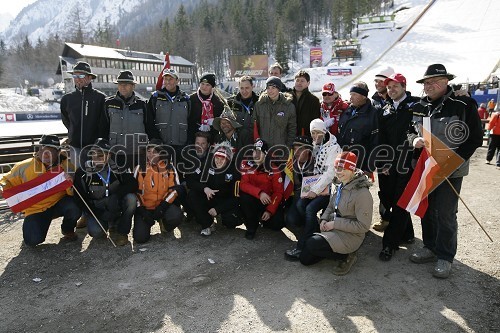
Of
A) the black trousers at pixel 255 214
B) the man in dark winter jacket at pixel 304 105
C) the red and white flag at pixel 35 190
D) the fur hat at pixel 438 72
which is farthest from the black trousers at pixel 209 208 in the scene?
the fur hat at pixel 438 72

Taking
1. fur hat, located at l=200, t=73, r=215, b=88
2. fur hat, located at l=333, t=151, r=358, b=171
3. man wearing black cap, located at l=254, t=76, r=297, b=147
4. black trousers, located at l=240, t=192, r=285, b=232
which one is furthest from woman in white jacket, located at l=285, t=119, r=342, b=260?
fur hat, located at l=200, t=73, r=215, b=88

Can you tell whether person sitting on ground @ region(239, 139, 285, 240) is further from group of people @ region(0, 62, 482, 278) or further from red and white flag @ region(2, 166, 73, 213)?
red and white flag @ region(2, 166, 73, 213)

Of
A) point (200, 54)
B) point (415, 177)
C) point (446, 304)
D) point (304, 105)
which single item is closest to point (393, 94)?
point (415, 177)

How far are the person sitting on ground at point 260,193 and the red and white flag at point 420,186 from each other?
1761 mm

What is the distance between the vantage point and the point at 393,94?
459 centimetres

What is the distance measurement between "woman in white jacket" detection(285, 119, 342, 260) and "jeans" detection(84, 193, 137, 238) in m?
2.41

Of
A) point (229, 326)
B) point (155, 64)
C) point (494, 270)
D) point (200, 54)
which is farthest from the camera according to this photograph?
point (200, 54)

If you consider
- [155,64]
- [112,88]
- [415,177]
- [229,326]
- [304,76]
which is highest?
[155,64]

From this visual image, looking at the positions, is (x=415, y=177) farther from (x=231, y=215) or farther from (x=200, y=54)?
(x=200, y=54)

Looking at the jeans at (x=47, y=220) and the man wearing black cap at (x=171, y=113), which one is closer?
the jeans at (x=47, y=220)

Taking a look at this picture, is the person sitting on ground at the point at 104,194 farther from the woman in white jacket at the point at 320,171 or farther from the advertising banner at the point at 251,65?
the advertising banner at the point at 251,65

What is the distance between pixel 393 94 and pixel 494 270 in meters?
2.47

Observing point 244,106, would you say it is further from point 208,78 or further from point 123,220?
point 123,220

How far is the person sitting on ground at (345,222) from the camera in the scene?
414 cm
